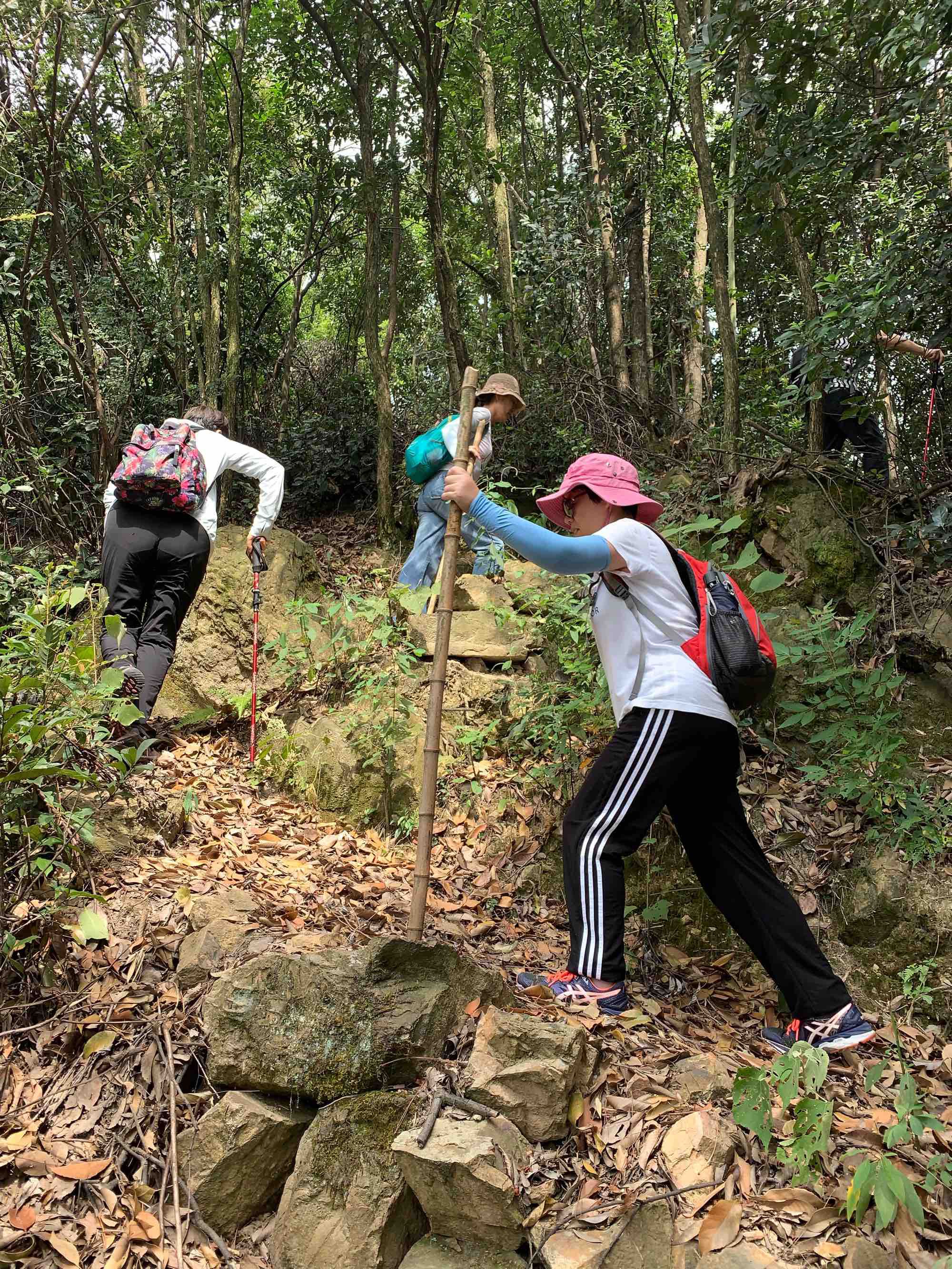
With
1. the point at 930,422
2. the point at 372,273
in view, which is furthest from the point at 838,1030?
the point at 372,273

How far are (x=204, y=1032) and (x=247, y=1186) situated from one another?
1.78 ft

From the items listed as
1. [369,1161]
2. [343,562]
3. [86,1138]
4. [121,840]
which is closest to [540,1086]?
[369,1161]

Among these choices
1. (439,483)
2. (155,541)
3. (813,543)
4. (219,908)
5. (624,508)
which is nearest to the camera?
(624,508)

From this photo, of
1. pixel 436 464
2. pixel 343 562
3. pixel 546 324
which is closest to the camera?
pixel 436 464

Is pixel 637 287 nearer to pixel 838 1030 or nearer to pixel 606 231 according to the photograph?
pixel 606 231

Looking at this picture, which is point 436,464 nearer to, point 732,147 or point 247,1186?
point 732,147

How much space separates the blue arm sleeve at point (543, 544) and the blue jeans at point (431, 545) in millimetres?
3572

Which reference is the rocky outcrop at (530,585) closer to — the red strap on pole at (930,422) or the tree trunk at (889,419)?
the tree trunk at (889,419)

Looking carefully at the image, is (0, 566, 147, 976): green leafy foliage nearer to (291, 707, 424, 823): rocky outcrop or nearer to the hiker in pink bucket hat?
(291, 707, 424, 823): rocky outcrop

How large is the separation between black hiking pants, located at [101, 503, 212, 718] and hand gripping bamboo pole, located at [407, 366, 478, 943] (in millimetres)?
2580

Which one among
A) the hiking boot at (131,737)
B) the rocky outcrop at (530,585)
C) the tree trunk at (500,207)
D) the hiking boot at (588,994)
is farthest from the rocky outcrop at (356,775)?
the tree trunk at (500,207)

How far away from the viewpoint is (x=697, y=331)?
33.0 feet

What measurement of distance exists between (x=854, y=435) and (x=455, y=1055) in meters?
5.24

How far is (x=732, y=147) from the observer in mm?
7559
